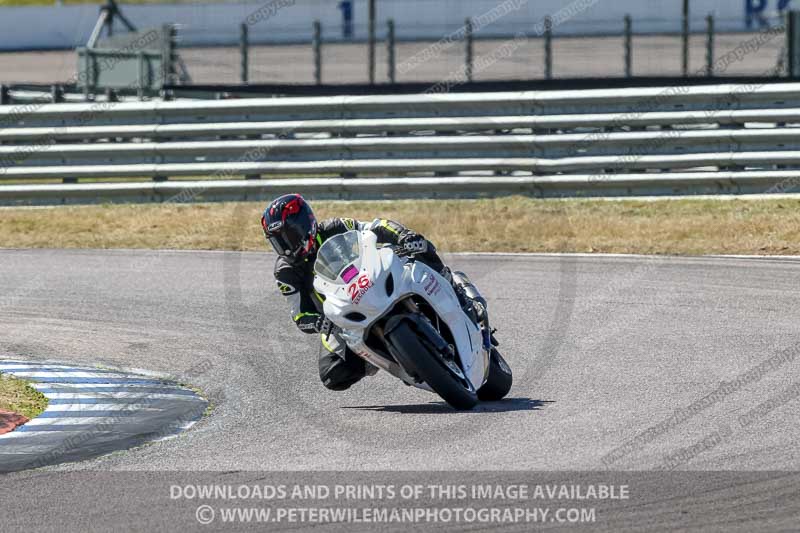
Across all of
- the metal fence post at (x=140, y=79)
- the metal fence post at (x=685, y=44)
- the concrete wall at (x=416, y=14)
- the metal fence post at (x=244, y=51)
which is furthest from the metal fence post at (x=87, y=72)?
the metal fence post at (x=685, y=44)

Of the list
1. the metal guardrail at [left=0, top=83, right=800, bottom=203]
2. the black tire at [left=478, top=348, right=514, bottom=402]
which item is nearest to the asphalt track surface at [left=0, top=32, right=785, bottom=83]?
the metal guardrail at [left=0, top=83, right=800, bottom=203]

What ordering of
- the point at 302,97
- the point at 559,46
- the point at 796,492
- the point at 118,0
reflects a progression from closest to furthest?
1. the point at 796,492
2. the point at 302,97
3. the point at 559,46
4. the point at 118,0

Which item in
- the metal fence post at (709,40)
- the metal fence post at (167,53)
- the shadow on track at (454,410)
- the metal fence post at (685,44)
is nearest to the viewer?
the shadow on track at (454,410)

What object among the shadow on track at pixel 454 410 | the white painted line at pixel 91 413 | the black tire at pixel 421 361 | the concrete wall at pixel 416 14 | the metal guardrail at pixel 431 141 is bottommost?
the white painted line at pixel 91 413

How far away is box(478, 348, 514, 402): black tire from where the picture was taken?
27.9ft

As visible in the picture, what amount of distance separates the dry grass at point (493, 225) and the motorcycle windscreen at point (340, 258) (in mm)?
7358

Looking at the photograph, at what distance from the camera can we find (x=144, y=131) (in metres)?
18.5

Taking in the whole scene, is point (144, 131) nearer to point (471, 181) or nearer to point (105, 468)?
point (471, 181)

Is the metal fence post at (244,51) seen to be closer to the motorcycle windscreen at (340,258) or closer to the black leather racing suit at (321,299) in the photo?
the black leather racing suit at (321,299)

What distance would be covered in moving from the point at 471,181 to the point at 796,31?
220 inches

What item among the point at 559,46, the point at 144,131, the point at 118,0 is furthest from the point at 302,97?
the point at 118,0

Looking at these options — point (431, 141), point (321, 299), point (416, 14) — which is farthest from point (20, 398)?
point (416, 14)

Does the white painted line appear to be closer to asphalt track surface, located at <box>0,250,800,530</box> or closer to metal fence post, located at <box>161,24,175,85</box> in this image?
asphalt track surface, located at <box>0,250,800,530</box>

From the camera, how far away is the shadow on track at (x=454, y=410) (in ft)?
26.9
